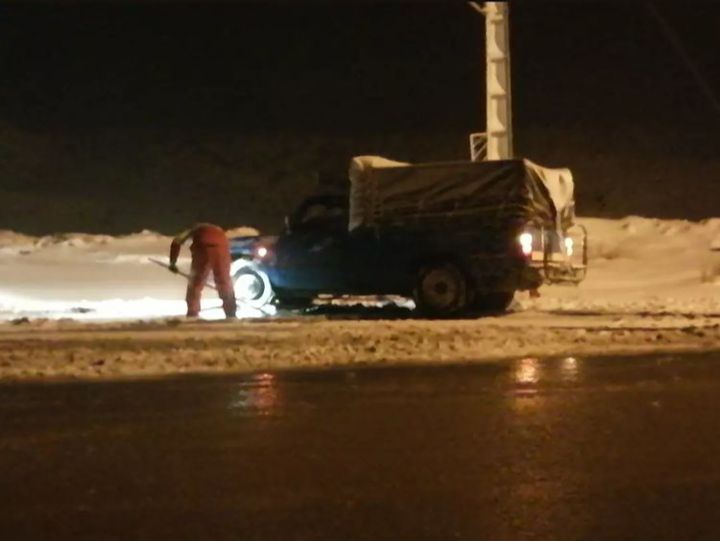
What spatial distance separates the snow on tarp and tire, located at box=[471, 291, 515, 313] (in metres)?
1.30

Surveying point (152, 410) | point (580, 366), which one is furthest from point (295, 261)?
point (152, 410)

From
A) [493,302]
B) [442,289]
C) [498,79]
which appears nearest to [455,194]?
[442,289]

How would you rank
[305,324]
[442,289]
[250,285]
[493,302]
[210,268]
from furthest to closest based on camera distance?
1. [250,285]
2. [493,302]
3. [210,268]
4. [442,289]
5. [305,324]

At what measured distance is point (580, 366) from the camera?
13.9 metres

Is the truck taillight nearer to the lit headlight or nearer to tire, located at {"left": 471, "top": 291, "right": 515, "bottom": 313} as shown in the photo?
the lit headlight

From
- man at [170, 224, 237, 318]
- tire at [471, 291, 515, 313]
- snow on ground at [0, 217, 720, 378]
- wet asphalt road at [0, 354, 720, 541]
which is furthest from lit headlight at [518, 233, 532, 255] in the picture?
wet asphalt road at [0, 354, 720, 541]

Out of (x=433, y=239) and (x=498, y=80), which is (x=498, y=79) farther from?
(x=433, y=239)

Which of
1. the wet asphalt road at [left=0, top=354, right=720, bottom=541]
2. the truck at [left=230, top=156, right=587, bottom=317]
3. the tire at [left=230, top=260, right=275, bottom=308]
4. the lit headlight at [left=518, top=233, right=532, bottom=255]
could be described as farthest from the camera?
the tire at [left=230, top=260, right=275, bottom=308]

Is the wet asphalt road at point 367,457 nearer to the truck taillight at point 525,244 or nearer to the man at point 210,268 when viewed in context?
the truck taillight at point 525,244

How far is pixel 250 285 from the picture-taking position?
2102 cm

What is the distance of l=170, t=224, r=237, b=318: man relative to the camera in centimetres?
1958

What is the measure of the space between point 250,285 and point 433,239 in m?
3.30

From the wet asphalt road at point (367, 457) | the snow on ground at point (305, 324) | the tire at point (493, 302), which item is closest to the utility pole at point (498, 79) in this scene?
the snow on ground at point (305, 324)

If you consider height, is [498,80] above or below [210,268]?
above
